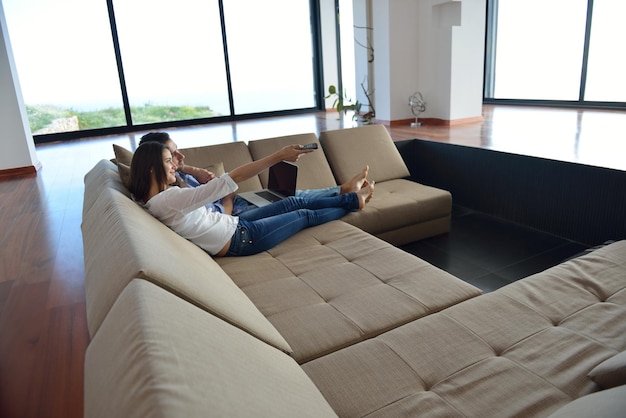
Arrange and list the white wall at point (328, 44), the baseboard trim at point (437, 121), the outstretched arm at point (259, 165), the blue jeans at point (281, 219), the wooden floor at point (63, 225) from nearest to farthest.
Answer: the wooden floor at point (63, 225)
the blue jeans at point (281, 219)
the outstretched arm at point (259, 165)
the baseboard trim at point (437, 121)
the white wall at point (328, 44)

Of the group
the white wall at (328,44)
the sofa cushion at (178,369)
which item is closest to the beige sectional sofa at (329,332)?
the sofa cushion at (178,369)

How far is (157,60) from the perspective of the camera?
7895 mm

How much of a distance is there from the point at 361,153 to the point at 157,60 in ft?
19.5

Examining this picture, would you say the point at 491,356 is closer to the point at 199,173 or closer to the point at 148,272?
the point at 148,272

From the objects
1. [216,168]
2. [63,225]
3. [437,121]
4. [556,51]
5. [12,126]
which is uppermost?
[556,51]

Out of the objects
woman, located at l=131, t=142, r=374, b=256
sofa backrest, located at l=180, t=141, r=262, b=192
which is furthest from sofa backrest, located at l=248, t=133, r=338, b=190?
woman, located at l=131, t=142, r=374, b=256

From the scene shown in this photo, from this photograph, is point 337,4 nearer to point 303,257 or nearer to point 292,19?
point 292,19

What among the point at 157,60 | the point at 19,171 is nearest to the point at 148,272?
the point at 19,171

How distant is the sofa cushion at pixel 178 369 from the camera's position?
71 cm

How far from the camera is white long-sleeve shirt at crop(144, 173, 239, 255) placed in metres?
1.93

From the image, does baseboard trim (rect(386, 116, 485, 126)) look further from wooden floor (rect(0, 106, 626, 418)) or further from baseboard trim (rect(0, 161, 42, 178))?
baseboard trim (rect(0, 161, 42, 178))

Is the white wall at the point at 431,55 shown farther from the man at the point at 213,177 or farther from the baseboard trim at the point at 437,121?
the man at the point at 213,177

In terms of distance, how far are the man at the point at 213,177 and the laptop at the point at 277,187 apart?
0.07 m

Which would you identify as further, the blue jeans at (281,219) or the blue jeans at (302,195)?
the blue jeans at (302,195)
